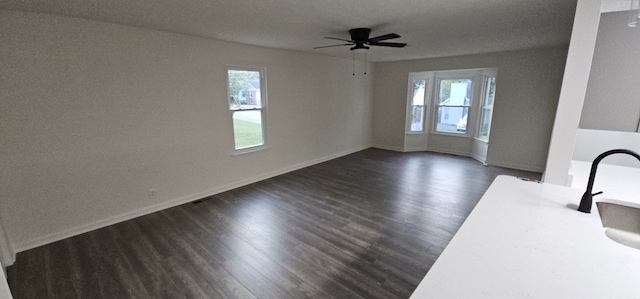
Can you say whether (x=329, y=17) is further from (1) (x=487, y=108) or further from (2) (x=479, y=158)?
(2) (x=479, y=158)

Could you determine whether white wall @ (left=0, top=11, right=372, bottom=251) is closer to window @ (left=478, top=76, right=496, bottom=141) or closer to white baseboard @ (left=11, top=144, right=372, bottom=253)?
white baseboard @ (left=11, top=144, right=372, bottom=253)

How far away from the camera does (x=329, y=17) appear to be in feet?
9.28

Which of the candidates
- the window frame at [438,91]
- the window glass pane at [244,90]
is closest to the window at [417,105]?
the window frame at [438,91]

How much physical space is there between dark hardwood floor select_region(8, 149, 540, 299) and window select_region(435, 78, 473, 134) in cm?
277

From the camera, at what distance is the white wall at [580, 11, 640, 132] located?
2.11 meters

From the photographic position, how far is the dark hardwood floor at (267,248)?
7.07 ft

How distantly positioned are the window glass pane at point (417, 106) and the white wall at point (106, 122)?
388 centimetres

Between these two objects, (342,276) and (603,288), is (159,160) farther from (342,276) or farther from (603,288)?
(603,288)

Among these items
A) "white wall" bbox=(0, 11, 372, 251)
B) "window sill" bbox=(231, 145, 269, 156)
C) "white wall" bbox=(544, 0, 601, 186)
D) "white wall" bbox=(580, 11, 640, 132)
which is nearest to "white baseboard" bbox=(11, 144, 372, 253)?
"white wall" bbox=(0, 11, 372, 251)

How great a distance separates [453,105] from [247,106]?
5.16m

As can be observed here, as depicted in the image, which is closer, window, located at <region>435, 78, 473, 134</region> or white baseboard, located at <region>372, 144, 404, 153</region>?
window, located at <region>435, 78, 473, 134</region>

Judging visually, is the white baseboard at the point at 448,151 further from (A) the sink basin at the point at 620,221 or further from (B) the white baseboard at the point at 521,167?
(A) the sink basin at the point at 620,221

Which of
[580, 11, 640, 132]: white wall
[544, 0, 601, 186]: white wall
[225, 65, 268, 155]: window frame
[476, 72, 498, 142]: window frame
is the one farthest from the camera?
[476, 72, 498, 142]: window frame

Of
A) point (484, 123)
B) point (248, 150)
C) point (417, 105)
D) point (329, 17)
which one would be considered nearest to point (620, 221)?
point (329, 17)
